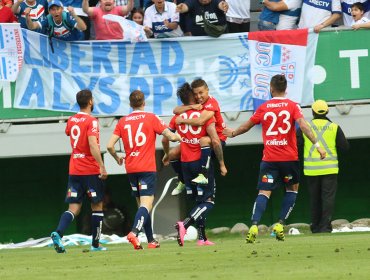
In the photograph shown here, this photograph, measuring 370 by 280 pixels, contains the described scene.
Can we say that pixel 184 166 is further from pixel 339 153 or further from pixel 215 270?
pixel 339 153

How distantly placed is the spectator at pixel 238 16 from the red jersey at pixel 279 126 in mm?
4957

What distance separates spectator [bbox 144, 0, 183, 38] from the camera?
19.9 meters

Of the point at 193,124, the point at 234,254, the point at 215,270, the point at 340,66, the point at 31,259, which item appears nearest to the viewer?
the point at 215,270

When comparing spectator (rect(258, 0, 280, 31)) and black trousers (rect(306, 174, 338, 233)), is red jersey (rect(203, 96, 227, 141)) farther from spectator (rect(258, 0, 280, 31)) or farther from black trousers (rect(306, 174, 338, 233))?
spectator (rect(258, 0, 280, 31))

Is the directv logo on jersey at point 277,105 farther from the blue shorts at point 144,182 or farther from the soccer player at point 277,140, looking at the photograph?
the blue shorts at point 144,182

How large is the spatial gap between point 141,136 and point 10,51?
17.8 ft

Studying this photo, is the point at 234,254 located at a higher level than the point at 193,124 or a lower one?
lower

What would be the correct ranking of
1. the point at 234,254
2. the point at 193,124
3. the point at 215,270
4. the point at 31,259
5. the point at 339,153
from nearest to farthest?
the point at 215,270, the point at 234,254, the point at 31,259, the point at 193,124, the point at 339,153

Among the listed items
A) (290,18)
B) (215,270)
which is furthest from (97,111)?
(215,270)

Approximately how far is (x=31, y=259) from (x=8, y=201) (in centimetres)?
915

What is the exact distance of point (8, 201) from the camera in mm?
22688

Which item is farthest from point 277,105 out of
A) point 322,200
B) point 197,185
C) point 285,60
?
point 285,60

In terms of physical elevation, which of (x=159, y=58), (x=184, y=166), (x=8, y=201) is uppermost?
(x=159, y=58)

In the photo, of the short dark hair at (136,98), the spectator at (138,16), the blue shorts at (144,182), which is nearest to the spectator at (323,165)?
the spectator at (138,16)
